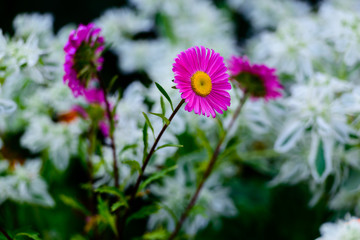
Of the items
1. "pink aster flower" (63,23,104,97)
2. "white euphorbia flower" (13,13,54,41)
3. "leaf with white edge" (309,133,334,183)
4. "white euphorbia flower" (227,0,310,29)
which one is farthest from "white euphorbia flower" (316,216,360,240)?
"white euphorbia flower" (227,0,310,29)

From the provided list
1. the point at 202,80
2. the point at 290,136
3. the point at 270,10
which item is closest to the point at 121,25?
the point at 270,10

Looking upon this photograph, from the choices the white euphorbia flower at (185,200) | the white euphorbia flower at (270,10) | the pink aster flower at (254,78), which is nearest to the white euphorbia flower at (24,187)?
the white euphorbia flower at (185,200)

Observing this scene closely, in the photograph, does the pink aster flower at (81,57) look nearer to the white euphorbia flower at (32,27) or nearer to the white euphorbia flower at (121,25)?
the white euphorbia flower at (32,27)

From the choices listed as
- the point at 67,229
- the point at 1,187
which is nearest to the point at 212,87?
the point at 1,187

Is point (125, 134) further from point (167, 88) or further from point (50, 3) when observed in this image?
point (50, 3)


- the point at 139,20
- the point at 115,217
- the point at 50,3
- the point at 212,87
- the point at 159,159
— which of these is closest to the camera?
the point at 212,87

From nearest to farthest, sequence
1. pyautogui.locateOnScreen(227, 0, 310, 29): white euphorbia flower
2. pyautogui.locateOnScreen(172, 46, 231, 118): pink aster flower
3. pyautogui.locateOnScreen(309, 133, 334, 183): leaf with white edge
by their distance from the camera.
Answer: pyautogui.locateOnScreen(172, 46, 231, 118): pink aster flower < pyautogui.locateOnScreen(309, 133, 334, 183): leaf with white edge < pyautogui.locateOnScreen(227, 0, 310, 29): white euphorbia flower

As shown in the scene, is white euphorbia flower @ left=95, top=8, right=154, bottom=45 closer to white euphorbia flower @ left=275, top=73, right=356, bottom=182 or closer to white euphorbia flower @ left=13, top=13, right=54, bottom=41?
white euphorbia flower @ left=13, top=13, right=54, bottom=41
